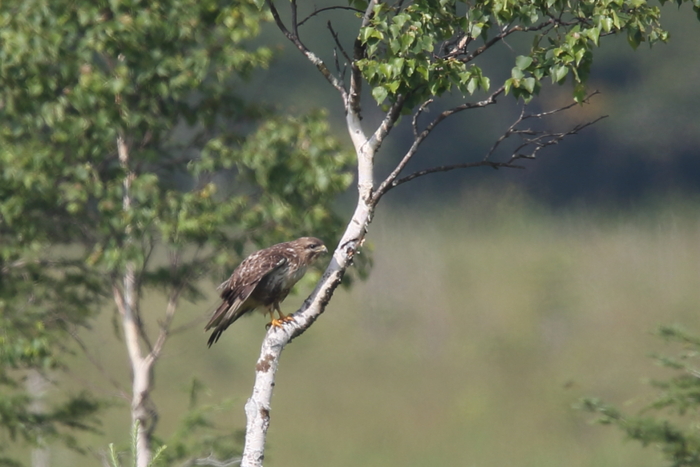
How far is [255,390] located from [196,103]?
20.9 ft

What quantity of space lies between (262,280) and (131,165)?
4.51m

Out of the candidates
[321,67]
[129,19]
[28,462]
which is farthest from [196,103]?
[28,462]

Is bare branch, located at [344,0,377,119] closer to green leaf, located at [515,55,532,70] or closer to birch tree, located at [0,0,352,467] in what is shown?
green leaf, located at [515,55,532,70]

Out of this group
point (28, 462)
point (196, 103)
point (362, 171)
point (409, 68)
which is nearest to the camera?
point (409, 68)

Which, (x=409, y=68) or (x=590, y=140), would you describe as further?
(x=590, y=140)

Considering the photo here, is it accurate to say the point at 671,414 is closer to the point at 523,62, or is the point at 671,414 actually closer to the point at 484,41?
the point at 523,62

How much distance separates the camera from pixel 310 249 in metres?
8.05

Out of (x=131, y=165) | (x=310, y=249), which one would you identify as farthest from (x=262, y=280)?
(x=131, y=165)

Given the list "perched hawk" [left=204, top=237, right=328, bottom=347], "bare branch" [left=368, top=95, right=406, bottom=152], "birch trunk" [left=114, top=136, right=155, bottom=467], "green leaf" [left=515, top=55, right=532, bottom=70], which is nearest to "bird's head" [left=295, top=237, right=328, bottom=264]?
"perched hawk" [left=204, top=237, right=328, bottom=347]

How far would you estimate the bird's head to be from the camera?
26.1ft

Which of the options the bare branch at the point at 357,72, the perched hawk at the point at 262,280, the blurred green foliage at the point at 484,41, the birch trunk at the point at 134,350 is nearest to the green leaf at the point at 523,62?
the blurred green foliage at the point at 484,41

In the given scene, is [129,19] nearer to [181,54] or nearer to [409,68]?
[181,54]

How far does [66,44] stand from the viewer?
10.7 m

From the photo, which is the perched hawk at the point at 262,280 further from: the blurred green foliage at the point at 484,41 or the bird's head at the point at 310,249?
the blurred green foliage at the point at 484,41
